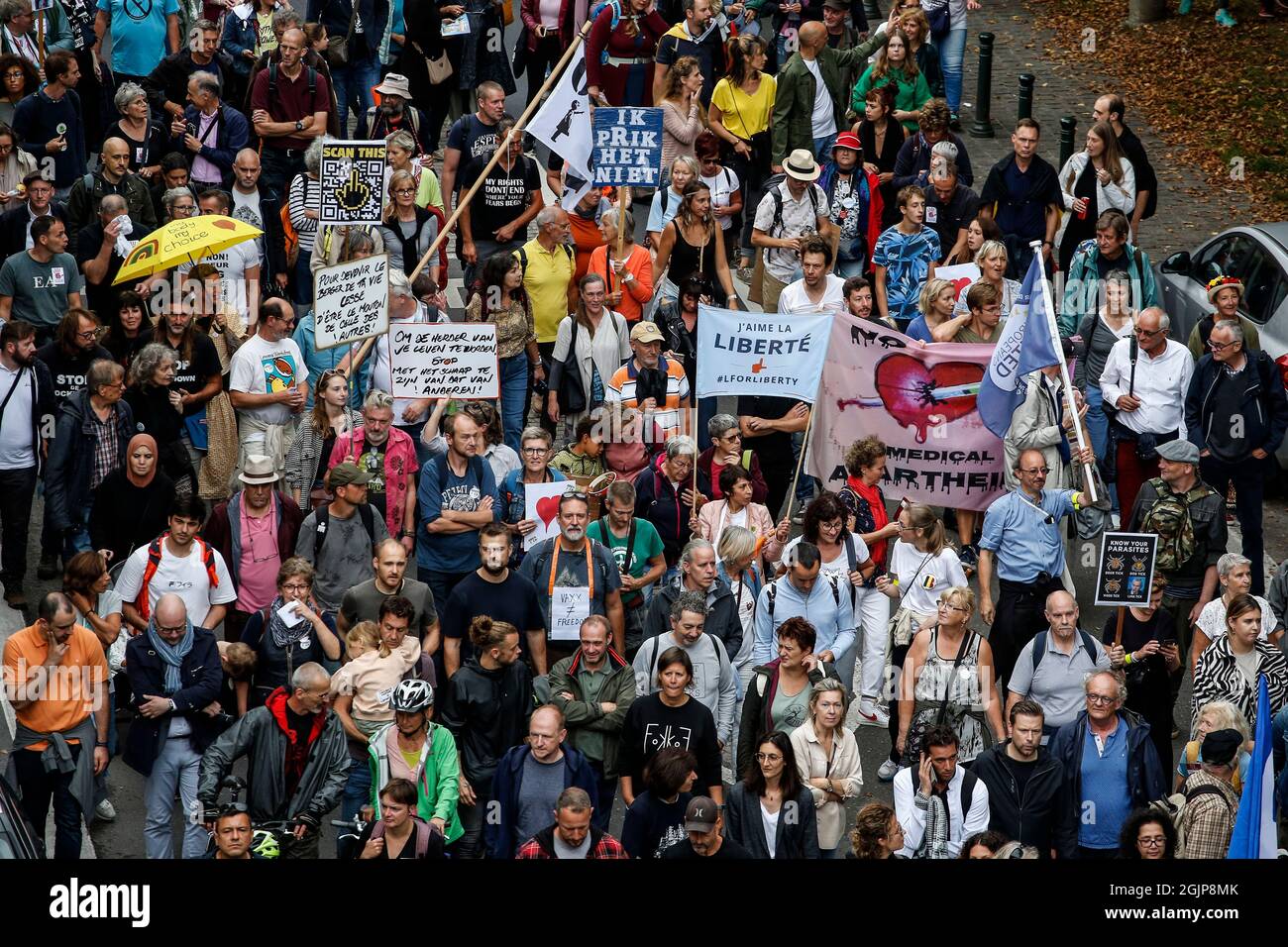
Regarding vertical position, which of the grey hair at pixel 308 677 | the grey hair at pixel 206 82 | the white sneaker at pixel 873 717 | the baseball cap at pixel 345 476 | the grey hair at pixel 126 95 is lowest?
the white sneaker at pixel 873 717

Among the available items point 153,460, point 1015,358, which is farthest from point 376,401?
point 1015,358

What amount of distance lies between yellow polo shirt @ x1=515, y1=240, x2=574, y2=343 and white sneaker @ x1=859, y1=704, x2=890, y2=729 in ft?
13.6

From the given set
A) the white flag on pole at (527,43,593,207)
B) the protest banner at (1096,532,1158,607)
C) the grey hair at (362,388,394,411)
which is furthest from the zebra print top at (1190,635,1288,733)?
the white flag on pole at (527,43,593,207)

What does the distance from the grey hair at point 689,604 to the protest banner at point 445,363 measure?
2922 millimetres

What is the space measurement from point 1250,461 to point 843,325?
9.31ft

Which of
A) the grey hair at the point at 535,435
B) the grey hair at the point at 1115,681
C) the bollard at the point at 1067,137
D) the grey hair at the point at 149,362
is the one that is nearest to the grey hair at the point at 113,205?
the grey hair at the point at 149,362

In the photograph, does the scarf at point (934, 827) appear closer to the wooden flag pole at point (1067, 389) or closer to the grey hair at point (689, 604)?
the grey hair at point (689, 604)

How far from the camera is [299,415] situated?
1553 centimetres

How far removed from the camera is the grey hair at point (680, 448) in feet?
47.9

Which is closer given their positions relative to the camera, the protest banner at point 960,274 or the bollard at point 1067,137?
the protest banner at point 960,274

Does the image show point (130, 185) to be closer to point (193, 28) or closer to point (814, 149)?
point (193, 28)

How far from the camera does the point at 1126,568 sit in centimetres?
1360

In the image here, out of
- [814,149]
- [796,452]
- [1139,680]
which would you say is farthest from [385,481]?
[814,149]

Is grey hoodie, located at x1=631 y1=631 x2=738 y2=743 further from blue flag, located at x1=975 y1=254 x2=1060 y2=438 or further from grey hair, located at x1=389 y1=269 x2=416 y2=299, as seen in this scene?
grey hair, located at x1=389 y1=269 x2=416 y2=299
